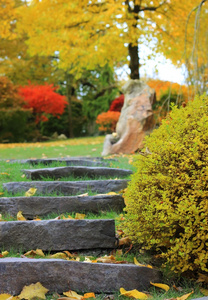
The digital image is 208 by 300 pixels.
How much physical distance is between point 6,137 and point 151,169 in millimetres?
13970

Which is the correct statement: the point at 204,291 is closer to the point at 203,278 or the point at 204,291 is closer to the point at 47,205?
the point at 203,278

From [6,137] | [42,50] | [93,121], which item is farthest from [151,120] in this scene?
[93,121]

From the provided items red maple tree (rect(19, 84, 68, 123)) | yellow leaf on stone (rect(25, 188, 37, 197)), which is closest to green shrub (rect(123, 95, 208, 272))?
yellow leaf on stone (rect(25, 188, 37, 197))

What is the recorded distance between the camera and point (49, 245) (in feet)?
8.65

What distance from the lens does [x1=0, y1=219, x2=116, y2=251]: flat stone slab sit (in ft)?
8.59

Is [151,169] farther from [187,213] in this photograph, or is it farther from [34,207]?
[34,207]

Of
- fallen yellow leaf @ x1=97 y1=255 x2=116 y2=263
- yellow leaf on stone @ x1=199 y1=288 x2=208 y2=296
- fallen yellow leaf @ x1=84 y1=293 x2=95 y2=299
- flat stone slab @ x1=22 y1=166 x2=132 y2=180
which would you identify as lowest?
yellow leaf on stone @ x1=199 y1=288 x2=208 y2=296

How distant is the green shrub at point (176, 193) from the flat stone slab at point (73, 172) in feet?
5.27

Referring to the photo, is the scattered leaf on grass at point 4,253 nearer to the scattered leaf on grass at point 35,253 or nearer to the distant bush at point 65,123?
the scattered leaf on grass at point 35,253

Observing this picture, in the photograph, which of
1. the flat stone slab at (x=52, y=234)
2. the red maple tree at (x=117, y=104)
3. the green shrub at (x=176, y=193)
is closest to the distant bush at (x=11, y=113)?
the red maple tree at (x=117, y=104)

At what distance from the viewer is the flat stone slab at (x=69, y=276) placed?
7.02ft

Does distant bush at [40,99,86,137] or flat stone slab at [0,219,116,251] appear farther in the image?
distant bush at [40,99,86,137]

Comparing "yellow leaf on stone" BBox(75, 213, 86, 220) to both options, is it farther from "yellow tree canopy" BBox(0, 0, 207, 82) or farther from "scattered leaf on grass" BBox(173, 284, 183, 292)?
"yellow tree canopy" BBox(0, 0, 207, 82)

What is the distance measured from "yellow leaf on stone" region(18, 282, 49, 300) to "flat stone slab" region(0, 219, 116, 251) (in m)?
0.50
